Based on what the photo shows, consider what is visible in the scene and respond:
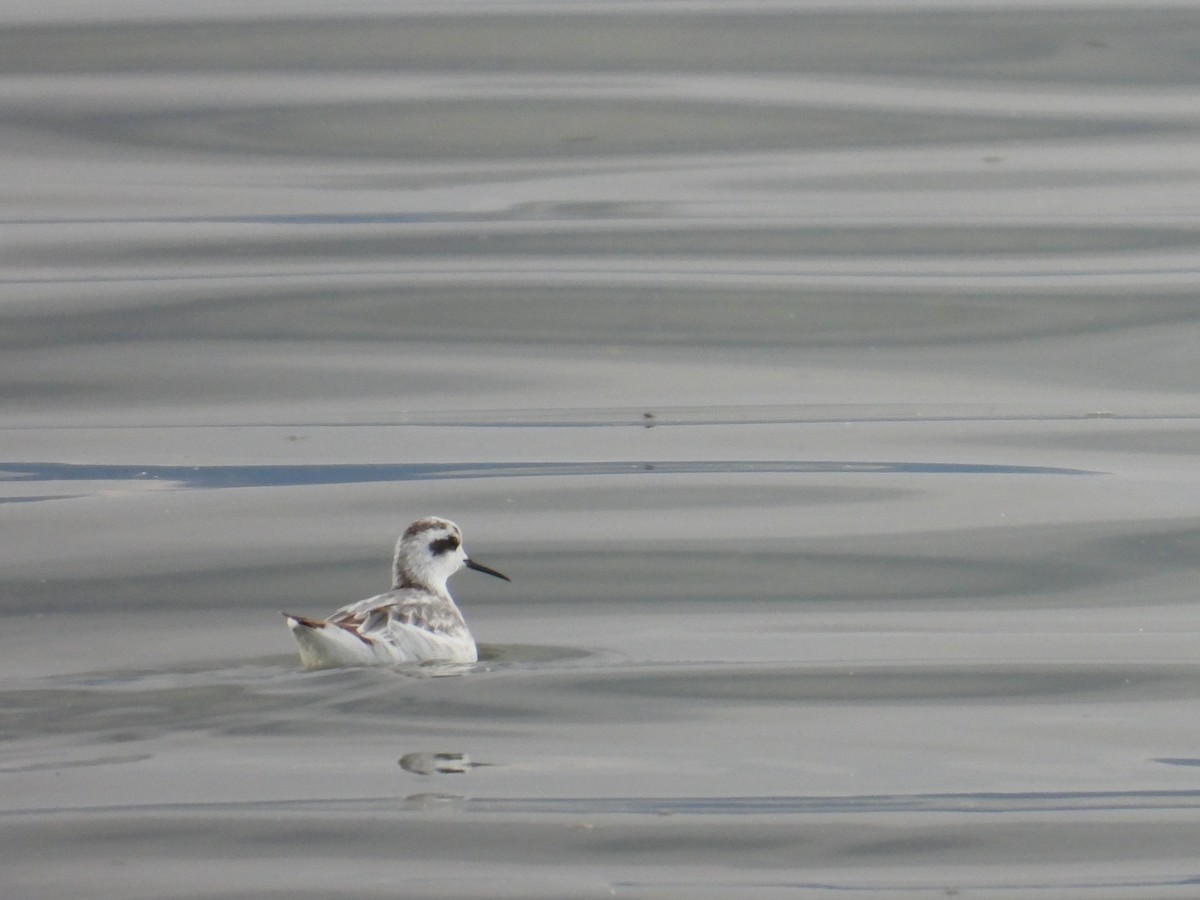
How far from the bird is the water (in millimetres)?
109

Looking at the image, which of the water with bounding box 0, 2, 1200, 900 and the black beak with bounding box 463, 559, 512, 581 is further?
the black beak with bounding box 463, 559, 512, 581

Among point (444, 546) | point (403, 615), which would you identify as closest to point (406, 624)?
point (403, 615)

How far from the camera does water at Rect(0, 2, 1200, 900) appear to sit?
20.0 feet

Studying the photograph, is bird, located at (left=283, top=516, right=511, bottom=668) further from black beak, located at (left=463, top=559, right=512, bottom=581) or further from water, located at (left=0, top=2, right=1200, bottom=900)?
water, located at (left=0, top=2, right=1200, bottom=900)

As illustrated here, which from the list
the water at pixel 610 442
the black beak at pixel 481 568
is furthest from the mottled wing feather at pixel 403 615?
the black beak at pixel 481 568

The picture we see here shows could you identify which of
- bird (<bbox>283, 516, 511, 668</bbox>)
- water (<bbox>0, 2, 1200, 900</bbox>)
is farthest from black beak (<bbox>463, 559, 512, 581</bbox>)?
water (<bbox>0, 2, 1200, 900</bbox>)

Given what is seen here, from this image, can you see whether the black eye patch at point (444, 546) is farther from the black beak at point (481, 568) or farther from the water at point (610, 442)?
the water at point (610, 442)

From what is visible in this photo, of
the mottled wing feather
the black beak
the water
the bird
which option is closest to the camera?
the water

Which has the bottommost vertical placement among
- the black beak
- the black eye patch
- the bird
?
the bird

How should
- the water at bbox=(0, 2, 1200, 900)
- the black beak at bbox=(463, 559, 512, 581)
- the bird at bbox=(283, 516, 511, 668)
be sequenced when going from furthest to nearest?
the black beak at bbox=(463, 559, 512, 581), the bird at bbox=(283, 516, 511, 668), the water at bbox=(0, 2, 1200, 900)

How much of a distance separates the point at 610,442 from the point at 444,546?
127 cm

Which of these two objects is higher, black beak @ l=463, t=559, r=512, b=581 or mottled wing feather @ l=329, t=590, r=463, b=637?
black beak @ l=463, t=559, r=512, b=581

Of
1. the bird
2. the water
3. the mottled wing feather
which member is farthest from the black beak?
Answer: the mottled wing feather

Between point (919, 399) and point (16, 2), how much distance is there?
5758 mm
